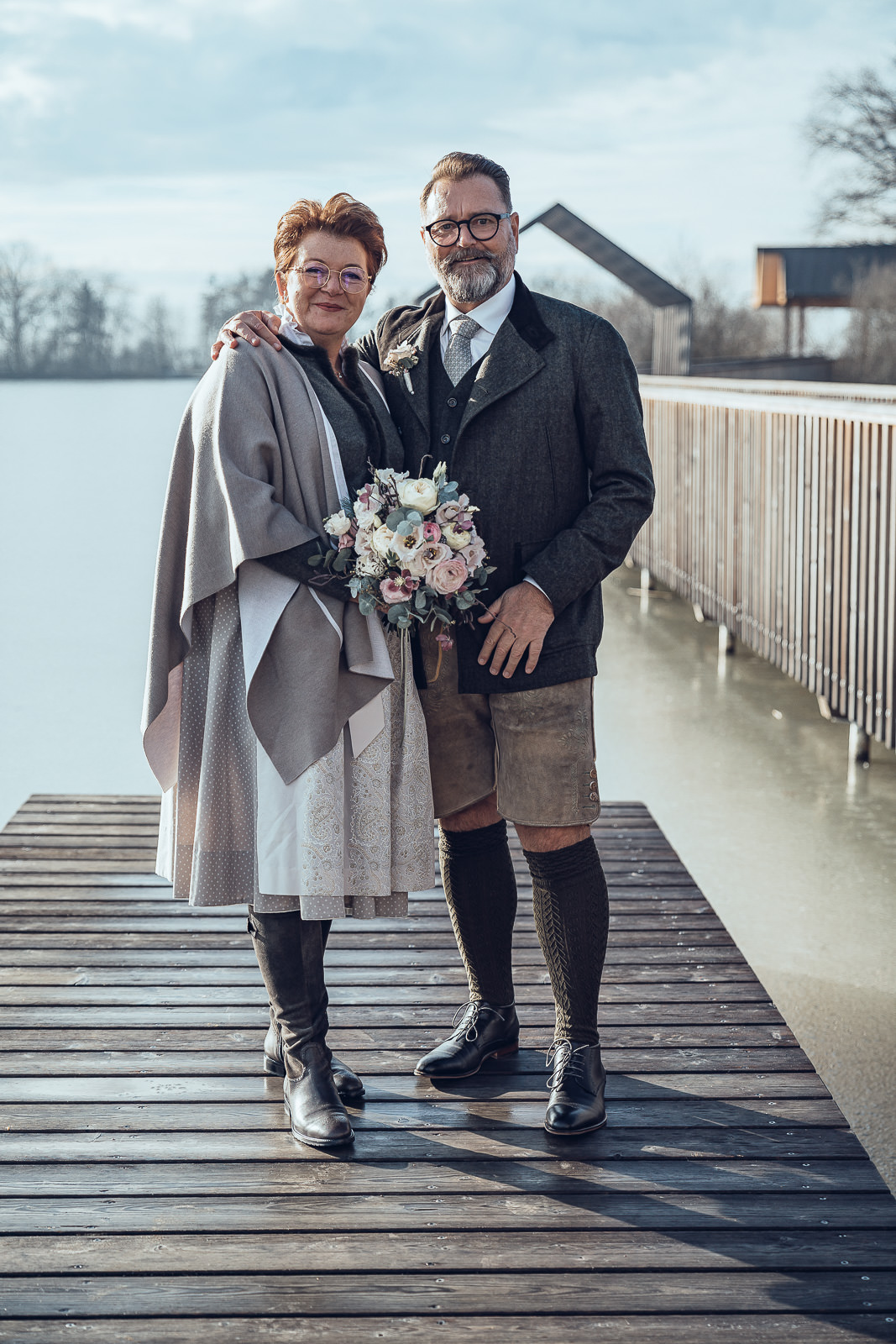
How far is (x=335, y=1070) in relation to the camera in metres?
2.47

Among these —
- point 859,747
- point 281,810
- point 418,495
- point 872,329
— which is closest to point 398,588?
point 418,495

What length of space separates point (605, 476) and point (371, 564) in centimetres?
50

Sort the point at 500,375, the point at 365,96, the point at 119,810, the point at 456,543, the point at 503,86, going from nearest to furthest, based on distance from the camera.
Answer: the point at 456,543 → the point at 500,375 → the point at 119,810 → the point at 365,96 → the point at 503,86

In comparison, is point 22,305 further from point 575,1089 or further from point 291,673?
point 575,1089

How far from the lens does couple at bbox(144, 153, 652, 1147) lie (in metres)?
2.27

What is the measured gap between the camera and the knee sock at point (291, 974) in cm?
236

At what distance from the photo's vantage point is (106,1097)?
246 cm

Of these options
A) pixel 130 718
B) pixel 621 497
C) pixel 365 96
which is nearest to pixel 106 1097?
pixel 621 497

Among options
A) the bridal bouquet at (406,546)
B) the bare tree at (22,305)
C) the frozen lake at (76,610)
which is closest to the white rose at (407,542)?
the bridal bouquet at (406,546)

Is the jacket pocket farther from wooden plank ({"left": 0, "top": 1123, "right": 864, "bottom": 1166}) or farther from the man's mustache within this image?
wooden plank ({"left": 0, "top": 1123, "right": 864, "bottom": 1166})

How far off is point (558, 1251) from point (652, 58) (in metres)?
51.0

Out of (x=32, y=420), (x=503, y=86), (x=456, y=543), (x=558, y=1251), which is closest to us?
(x=558, y=1251)

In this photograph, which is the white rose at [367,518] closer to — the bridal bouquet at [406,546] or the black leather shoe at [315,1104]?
the bridal bouquet at [406,546]

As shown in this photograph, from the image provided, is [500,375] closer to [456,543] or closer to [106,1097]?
[456,543]
